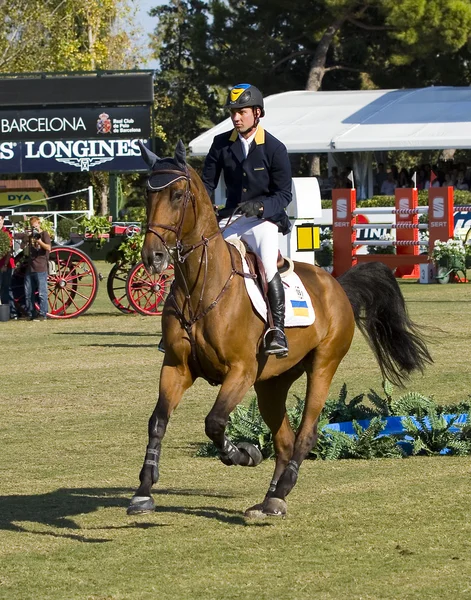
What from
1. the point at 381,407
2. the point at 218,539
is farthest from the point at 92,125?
the point at 218,539

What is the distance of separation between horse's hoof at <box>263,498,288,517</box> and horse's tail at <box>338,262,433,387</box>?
2.08 metres

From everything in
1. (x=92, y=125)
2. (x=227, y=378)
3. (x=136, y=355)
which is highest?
(x=92, y=125)

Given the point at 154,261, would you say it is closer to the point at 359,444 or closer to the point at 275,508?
the point at 275,508

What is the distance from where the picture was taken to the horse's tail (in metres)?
8.53

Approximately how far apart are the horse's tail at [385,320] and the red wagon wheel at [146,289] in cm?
1044

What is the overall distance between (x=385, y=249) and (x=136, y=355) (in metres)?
13.1

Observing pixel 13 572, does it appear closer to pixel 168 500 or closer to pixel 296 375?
pixel 168 500

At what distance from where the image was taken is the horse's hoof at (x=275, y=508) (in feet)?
21.9

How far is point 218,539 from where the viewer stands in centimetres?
629

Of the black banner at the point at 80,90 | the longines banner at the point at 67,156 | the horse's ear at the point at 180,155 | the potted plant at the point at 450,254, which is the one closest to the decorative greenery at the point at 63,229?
the longines banner at the point at 67,156

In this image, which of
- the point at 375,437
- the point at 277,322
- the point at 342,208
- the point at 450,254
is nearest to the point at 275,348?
the point at 277,322

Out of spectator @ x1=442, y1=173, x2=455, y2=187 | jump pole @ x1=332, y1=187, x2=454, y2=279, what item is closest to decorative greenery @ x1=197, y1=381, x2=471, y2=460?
jump pole @ x1=332, y1=187, x2=454, y2=279

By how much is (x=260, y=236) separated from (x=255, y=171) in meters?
0.40

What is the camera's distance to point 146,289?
19.5m
